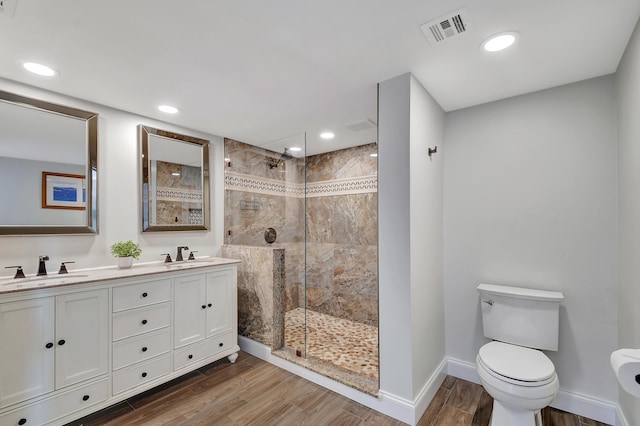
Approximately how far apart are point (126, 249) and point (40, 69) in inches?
52.6

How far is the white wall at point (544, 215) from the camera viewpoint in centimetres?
194

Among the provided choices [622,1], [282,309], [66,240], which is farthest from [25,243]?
[622,1]

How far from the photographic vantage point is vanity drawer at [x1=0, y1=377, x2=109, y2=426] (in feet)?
5.36

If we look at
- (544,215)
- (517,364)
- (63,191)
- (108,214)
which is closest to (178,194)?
(108,214)

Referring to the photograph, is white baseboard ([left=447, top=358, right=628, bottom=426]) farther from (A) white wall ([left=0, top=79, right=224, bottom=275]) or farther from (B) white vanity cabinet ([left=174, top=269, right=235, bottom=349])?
(A) white wall ([left=0, top=79, right=224, bottom=275])

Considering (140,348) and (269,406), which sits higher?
(140,348)

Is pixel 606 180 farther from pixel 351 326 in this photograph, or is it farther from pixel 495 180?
pixel 351 326

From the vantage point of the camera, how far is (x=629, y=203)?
1.65 metres

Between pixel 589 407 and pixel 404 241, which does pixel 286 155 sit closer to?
pixel 404 241

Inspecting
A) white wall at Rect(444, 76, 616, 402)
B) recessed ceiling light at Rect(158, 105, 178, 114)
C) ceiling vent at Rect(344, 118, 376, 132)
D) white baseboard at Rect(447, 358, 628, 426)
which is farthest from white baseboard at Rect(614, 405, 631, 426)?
recessed ceiling light at Rect(158, 105, 178, 114)

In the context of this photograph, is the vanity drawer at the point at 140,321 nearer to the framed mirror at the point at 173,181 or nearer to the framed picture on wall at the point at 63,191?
the framed mirror at the point at 173,181

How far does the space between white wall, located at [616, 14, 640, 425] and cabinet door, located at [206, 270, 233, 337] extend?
2808 mm

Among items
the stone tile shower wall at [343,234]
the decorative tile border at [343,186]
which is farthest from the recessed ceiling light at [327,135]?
the decorative tile border at [343,186]

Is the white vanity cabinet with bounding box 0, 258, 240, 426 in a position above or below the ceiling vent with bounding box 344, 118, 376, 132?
below
